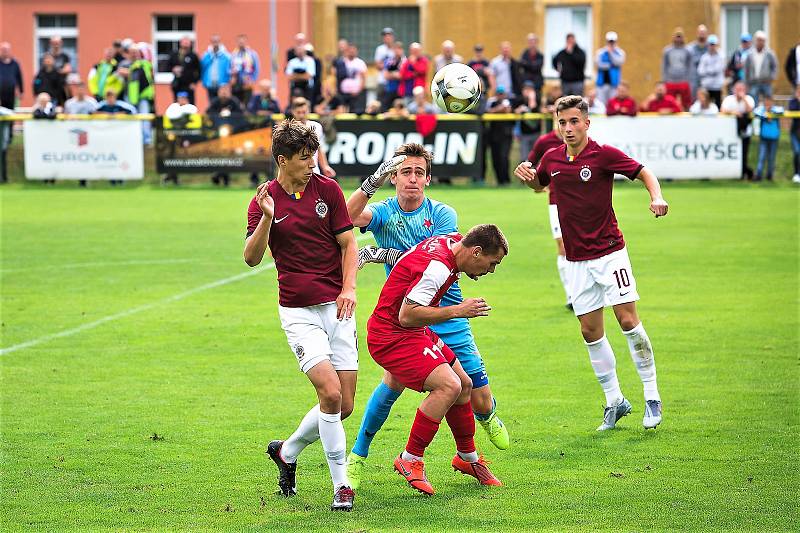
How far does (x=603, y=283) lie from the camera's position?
959 centimetres

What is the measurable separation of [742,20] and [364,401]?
3731 cm

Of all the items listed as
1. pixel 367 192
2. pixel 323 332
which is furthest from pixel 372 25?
pixel 323 332

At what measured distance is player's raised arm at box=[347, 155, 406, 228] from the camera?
7945mm

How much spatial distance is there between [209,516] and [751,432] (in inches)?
160

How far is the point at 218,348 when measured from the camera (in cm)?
1262

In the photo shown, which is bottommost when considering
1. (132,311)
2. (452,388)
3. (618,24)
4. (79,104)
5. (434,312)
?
(132,311)

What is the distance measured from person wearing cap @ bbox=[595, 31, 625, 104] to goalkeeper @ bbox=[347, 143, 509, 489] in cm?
2399

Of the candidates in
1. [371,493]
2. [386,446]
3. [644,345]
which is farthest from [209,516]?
[644,345]

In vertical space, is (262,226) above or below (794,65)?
below

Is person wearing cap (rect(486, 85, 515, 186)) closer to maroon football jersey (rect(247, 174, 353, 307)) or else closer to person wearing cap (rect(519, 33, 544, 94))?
person wearing cap (rect(519, 33, 544, 94))

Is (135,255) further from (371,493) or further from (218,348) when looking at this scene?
(371,493)

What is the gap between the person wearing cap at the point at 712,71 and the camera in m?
31.5

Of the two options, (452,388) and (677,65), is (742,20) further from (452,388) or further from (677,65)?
(452,388)

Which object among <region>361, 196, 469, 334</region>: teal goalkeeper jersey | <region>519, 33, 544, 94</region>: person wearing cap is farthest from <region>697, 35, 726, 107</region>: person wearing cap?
<region>361, 196, 469, 334</region>: teal goalkeeper jersey
